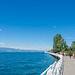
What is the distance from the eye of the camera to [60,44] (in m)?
86.4

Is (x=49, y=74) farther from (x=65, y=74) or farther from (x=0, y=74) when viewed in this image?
(x=0, y=74)

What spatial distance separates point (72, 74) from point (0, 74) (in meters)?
11.8

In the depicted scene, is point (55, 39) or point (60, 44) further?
point (55, 39)

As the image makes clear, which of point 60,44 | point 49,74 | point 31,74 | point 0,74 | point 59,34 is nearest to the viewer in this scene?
point 49,74

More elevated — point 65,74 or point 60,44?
point 60,44

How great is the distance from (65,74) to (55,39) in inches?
3689

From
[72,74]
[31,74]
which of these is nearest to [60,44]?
[31,74]

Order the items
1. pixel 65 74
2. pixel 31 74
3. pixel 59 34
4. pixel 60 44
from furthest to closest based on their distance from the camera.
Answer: pixel 59 34 → pixel 60 44 → pixel 31 74 → pixel 65 74

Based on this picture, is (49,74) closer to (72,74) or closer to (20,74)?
(72,74)

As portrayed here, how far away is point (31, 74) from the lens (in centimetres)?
1608

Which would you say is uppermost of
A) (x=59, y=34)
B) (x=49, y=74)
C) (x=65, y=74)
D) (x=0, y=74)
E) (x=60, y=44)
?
(x=59, y=34)

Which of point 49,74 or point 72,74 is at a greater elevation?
point 49,74

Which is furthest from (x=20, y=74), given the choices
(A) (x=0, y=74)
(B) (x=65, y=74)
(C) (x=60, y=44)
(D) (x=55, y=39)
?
(D) (x=55, y=39)

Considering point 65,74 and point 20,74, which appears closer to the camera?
point 65,74
